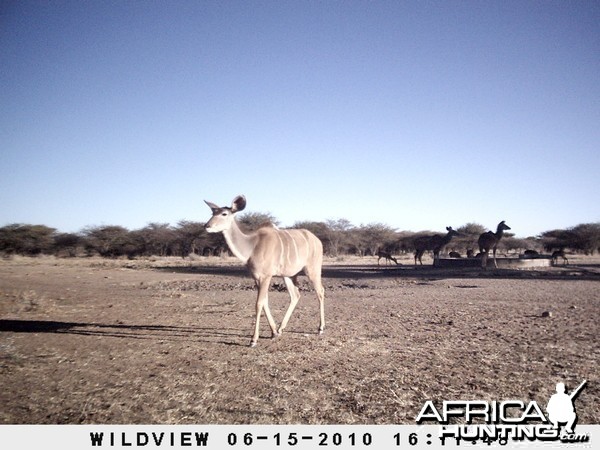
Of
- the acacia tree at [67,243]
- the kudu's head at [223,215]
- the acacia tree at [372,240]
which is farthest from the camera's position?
the acacia tree at [372,240]

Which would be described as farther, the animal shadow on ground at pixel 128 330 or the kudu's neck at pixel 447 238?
the kudu's neck at pixel 447 238

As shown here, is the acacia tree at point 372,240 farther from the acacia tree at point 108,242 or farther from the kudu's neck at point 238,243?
the kudu's neck at point 238,243

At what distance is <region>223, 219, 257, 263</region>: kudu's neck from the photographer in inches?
231

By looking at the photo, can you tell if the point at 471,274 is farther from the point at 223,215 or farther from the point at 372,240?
the point at 372,240

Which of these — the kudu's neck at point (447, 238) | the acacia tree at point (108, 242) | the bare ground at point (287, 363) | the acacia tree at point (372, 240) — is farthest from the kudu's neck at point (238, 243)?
the acacia tree at point (372, 240)

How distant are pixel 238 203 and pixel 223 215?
0.39 meters

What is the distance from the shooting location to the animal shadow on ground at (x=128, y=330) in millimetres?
6133

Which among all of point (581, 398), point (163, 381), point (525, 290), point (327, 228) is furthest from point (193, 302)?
point (327, 228)

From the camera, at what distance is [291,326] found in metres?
6.98

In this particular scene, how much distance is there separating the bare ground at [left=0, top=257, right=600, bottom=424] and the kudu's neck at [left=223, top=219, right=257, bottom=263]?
150 cm

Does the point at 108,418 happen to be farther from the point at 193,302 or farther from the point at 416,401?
the point at 193,302

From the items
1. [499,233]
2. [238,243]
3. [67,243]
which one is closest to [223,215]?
[238,243]

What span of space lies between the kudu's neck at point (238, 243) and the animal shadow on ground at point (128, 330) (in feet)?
4.92

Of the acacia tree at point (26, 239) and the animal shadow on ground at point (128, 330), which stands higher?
the acacia tree at point (26, 239)
